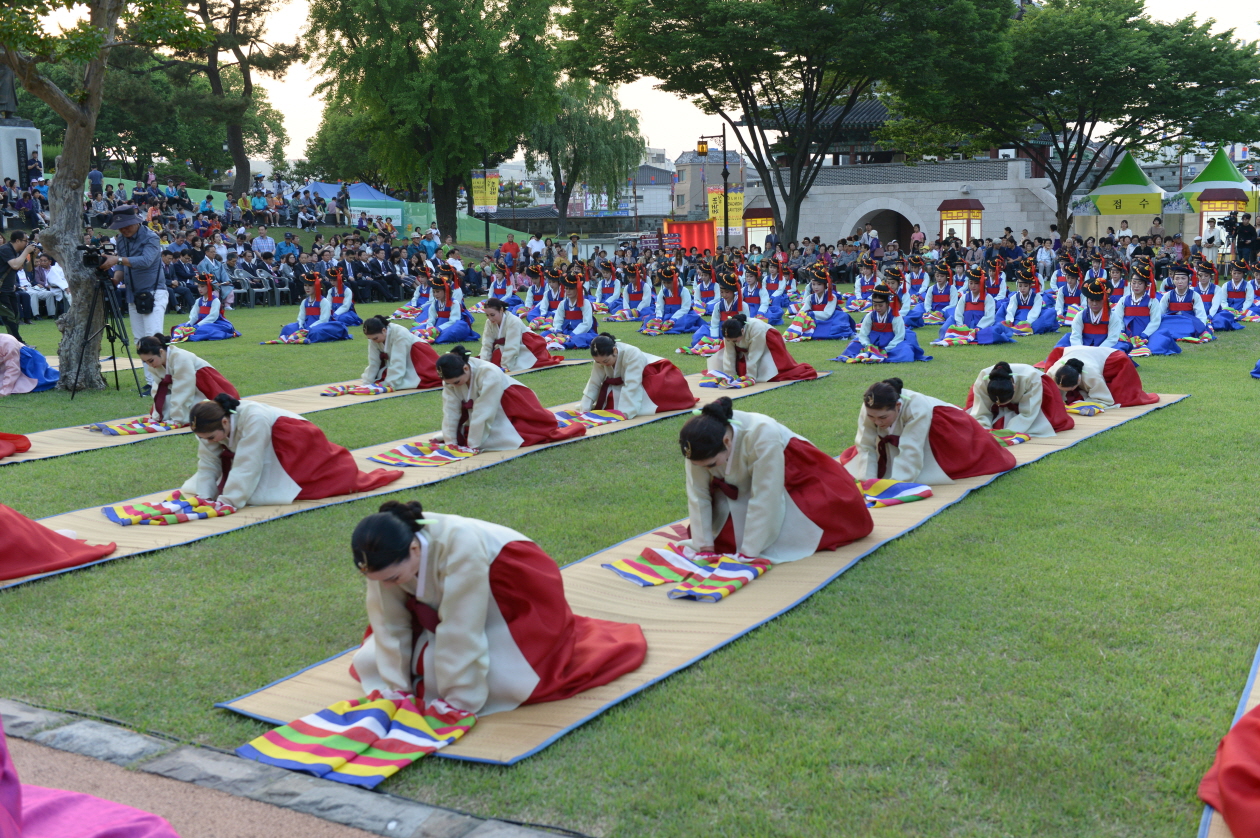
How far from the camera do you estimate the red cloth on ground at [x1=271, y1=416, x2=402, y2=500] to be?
6578 millimetres

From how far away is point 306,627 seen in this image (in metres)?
4.57

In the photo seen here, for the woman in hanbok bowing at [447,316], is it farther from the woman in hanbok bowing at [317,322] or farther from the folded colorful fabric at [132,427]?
the folded colorful fabric at [132,427]

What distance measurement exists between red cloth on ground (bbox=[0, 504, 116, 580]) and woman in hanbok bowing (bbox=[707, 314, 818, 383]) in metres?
7.03

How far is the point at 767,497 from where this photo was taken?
514 centimetres

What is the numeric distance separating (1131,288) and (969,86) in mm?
14592

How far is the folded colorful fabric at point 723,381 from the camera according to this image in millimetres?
11039

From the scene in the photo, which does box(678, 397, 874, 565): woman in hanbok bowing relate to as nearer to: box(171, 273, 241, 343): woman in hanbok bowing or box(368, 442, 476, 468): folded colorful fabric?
box(368, 442, 476, 468): folded colorful fabric

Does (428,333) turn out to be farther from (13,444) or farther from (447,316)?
(13,444)

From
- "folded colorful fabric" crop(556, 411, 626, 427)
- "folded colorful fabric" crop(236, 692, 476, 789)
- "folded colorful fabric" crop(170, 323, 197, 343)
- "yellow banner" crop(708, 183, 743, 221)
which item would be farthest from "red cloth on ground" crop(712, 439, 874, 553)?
"yellow banner" crop(708, 183, 743, 221)

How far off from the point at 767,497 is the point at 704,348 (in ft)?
29.2

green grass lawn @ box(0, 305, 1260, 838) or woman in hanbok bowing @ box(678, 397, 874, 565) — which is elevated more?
woman in hanbok bowing @ box(678, 397, 874, 565)

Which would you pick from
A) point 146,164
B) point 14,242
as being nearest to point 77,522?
point 14,242

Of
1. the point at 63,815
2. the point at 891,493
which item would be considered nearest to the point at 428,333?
the point at 891,493

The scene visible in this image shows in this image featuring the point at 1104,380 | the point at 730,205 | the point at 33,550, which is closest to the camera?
the point at 33,550
